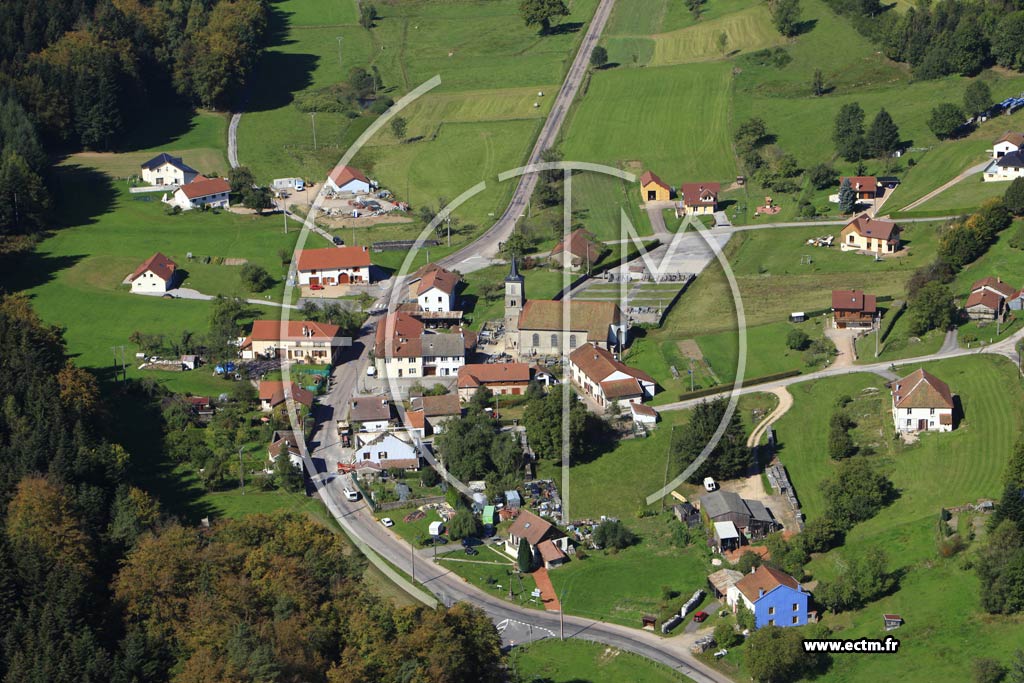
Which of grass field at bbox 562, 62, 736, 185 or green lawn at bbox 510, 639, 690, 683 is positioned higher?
grass field at bbox 562, 62, 736, 185

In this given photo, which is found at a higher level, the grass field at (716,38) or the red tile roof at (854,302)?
the grass field at (716,38)

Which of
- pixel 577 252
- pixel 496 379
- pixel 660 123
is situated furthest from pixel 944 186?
pixel 496 379

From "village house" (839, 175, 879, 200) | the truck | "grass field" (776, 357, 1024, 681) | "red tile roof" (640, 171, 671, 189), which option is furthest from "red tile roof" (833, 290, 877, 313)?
the truck

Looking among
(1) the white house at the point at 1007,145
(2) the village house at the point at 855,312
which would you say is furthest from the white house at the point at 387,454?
(1) the white house at the point at 1007,145

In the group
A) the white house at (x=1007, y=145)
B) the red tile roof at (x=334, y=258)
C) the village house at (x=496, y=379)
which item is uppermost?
the white house at (x=1007, y=145)

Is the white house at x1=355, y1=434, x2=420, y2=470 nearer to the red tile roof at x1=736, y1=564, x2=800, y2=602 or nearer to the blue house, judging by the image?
the red tile roof at x1=736, y1=564, x2=800, y2=602

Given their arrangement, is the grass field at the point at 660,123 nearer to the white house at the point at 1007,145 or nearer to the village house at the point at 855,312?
the white house at the point at 1007,145

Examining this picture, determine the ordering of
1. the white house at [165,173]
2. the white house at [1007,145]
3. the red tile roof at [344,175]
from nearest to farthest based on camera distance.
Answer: the white house at [1007,145] < the red tile roof at [344,175] < the white house at [165,173]
